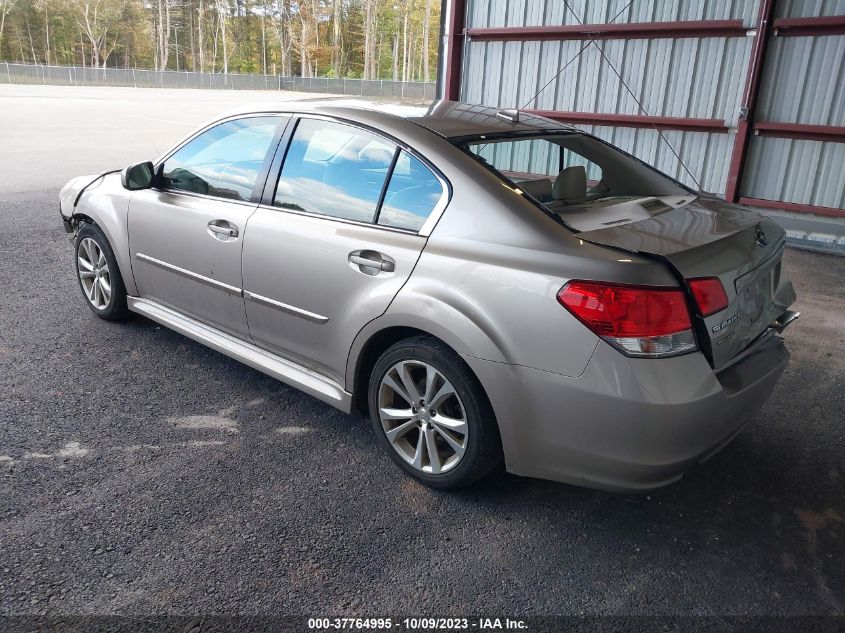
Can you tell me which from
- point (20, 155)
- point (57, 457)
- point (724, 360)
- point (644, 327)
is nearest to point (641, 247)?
point (644, 327)

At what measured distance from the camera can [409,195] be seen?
9.98 feet

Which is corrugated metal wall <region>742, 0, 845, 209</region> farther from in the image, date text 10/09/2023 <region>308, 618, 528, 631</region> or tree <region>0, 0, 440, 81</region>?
tree <region>0, 0, 440, 81</region>

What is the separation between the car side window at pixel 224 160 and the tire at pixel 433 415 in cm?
136

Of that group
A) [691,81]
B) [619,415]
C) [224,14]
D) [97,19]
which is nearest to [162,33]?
[97,19]

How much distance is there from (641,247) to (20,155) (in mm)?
14375

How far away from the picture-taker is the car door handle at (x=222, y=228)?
3.64 metres

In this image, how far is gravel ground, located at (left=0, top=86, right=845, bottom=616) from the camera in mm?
2445

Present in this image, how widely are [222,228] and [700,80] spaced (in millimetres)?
7694

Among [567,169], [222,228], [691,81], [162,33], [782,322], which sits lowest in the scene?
[782,322]

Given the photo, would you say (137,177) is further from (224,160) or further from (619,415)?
(619,415)

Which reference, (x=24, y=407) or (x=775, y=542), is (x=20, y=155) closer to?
(x=24, y=407)

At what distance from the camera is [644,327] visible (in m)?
2.42

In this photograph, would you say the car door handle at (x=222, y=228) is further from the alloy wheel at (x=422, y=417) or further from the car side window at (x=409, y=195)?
the alloy wheel at (x=422, y=417)

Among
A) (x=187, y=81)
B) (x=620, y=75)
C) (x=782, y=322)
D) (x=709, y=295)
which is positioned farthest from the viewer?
(x=187, y=81)
